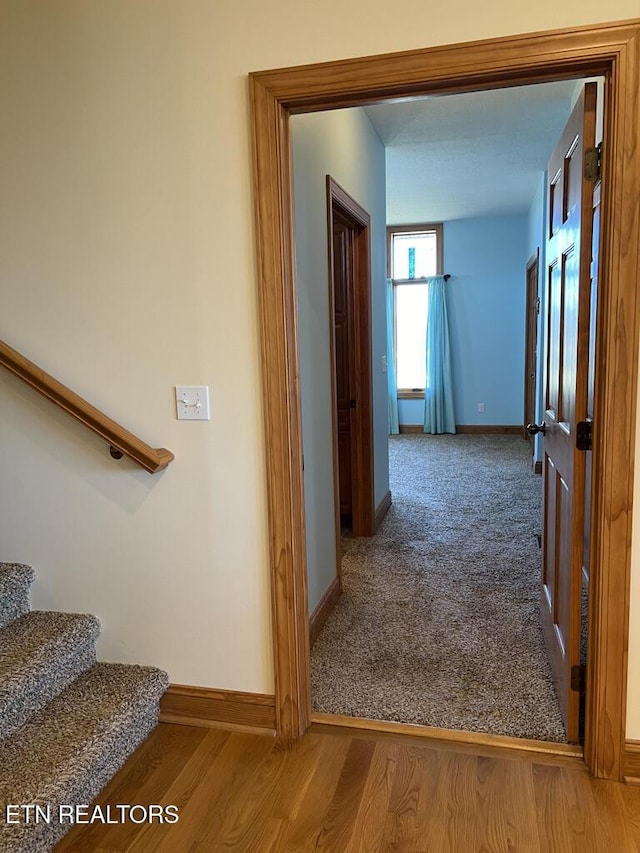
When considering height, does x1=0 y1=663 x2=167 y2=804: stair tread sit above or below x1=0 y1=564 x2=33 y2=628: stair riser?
below

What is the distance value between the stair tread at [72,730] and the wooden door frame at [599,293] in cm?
49

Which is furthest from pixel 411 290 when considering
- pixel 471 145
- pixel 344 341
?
pixel 344 341

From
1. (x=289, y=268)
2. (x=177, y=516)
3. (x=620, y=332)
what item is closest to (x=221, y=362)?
(x=289, y=268)

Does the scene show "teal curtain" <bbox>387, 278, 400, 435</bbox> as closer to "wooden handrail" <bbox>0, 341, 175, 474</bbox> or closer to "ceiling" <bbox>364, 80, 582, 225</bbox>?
"ceiling" <bbox>364, 80, 582, 225</bbox>

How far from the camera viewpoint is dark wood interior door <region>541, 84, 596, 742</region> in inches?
68.9

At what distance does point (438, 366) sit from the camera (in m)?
7.70

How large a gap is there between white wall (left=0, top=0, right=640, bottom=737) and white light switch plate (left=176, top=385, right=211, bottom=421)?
0.03 m

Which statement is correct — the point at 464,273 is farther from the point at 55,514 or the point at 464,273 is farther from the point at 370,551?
the point at 55,514

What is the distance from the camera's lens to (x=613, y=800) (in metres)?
1.69

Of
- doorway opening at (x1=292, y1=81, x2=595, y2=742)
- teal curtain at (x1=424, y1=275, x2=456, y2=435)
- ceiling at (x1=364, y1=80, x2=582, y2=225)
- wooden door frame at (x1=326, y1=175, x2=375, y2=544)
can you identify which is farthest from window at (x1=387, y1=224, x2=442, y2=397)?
wooden door frame at (x1=326, y1=175, x2=375, y2=544)

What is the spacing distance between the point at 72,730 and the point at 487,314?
22.3 feet

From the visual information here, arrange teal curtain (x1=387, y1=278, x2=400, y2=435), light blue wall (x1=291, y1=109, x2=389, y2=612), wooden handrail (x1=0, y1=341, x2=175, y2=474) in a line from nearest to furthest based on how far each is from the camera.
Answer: wooden handrail (x1=0, y1=341, x2=175, y2=474) → light blue wall (x1=291, y1=109, x2=389, y2=612) → teal curtain (x1=387, y1=278, x2=400, y2=435)

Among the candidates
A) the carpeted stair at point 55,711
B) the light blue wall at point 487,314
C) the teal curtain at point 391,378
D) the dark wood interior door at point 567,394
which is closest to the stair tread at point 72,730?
the carpeted stair at point 55,711

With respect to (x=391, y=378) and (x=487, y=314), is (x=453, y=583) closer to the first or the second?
(x=391, y=378)
